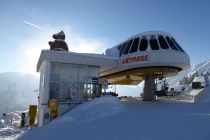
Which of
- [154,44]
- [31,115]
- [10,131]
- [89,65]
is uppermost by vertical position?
[154,44]

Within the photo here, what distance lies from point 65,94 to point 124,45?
33.8 ft

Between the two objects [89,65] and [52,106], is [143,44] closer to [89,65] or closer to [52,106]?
[89,65]

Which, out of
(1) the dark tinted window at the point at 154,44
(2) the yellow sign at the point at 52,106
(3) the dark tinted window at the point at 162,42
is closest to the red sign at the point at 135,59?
(1) the dark tinted window at the point at 154,44

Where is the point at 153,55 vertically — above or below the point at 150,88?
above

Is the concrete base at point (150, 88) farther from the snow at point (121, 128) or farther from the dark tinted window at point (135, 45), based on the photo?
the snow at point (121, 128)

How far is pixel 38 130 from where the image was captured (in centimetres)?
1268

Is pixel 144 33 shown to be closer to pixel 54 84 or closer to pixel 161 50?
pixel 161 50

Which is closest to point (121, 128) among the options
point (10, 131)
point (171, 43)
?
point (10, 131)

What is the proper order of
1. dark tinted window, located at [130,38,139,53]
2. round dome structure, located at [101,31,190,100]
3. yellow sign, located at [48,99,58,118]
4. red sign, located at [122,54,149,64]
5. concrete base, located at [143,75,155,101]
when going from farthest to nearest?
concrete base, located at [143,75,155,101] < dark tinted window, located at [130,38,139,53] < red sign, located at [122,54,149,64] < round dome structure, located at [101,31,190,100] < yellow sign, located at [48,99,58,118]

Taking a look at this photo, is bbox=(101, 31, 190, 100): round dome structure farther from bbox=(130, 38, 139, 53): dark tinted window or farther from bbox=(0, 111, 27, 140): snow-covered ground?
bbox=(0, 111, 27, 140): snow-covered ground

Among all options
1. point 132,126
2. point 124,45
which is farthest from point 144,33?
point 132,126

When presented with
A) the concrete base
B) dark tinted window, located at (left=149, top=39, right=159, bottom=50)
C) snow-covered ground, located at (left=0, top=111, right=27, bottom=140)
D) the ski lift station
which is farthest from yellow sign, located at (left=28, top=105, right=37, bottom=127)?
dark tinted window, located at (left=149, top=39, right=159, bottom=50)

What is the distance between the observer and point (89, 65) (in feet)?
81.3

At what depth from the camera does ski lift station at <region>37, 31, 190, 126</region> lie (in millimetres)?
22438
